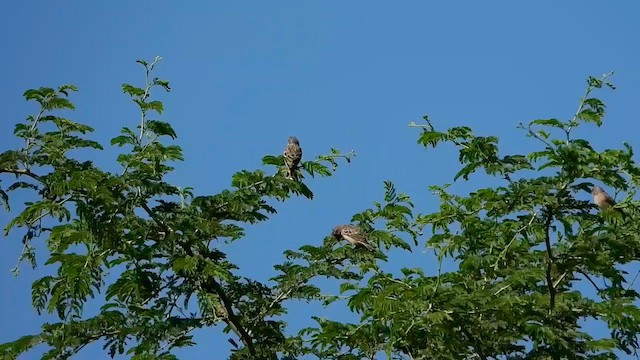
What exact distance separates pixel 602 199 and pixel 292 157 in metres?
3.40

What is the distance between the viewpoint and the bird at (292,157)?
12.2m

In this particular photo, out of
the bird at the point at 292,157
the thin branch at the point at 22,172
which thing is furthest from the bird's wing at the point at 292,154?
the thin branch at the point at 22,172

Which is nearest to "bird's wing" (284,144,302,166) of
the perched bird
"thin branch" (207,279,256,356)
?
the perched bird

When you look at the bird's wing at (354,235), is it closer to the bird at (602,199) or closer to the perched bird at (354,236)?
the perched bird at (354,236)

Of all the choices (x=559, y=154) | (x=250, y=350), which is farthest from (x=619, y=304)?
(x=250, y=350)

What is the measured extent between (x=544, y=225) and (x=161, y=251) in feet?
12.1

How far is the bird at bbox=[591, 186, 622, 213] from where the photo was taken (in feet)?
35.0

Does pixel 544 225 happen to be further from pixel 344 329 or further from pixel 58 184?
pixel 58 184

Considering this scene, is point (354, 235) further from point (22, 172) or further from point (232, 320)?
point (22, 172)

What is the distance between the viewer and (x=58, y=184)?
33.7ft

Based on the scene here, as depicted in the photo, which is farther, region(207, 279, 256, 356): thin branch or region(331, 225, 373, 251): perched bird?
region(331, 225, 373, 251): perched bird

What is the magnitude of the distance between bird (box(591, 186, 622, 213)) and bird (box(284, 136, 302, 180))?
10.4 ft

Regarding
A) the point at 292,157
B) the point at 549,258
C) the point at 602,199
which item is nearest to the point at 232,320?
the point at 292,157

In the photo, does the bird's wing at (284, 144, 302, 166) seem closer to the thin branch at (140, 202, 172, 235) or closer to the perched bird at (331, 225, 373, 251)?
the perched bird at (331, 225, 373, 251)
